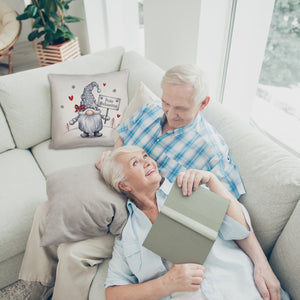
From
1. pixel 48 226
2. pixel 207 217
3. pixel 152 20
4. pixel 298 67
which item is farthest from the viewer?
pixel 152 20

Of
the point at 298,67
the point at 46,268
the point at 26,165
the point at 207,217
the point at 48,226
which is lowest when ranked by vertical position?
the point at 46,268

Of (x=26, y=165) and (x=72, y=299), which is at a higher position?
(x=26, y=165)

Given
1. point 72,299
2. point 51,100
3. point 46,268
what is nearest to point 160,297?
point 72,299

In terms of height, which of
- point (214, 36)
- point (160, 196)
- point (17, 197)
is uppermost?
point (214, 36)

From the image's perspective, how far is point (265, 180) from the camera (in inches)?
39.9

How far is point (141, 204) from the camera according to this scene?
1074 mm

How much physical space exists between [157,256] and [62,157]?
39.0 inches

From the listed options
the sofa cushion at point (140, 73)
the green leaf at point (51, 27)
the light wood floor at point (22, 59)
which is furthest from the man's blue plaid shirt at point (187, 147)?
the light wood floor at point (22, 59)

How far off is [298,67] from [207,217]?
129 cm

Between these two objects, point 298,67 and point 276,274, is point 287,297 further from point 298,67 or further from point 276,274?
point 298,67

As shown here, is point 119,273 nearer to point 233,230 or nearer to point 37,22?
point 233,230

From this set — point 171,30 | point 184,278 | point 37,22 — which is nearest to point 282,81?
point 171,30

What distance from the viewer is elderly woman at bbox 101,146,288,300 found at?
853 millimetres

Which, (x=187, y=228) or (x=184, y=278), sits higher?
(x=187, y=228)
